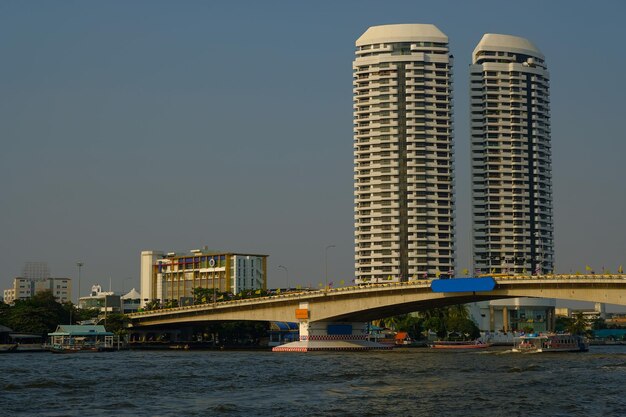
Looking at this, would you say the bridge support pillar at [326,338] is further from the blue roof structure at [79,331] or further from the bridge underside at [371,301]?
the blue roof structure at [79,331]

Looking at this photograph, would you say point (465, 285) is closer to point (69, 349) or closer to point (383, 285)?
point (383, 285)

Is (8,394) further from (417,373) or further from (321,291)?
(321,291)

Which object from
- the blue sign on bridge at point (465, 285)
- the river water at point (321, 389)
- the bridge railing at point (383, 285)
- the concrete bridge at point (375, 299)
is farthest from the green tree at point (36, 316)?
the blue sign on bridge at point (465, 285)

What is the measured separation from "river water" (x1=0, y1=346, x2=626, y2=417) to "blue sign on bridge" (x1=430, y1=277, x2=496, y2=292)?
72.2 ft

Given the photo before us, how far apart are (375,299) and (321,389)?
7121cm

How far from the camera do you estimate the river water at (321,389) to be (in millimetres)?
61500

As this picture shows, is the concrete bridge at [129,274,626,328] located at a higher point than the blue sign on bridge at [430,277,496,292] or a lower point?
lower

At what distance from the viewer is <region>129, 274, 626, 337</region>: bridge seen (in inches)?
4988

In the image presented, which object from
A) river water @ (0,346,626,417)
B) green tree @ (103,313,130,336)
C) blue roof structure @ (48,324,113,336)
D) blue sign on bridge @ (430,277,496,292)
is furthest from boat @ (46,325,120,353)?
blue sign on bridge @ (430,277,496,292)

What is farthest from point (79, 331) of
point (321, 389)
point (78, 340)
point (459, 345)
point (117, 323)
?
point (321, 389)

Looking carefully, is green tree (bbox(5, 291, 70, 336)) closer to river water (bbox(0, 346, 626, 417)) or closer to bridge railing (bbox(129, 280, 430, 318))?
bridge railing (bbox(129, 280, 430, 318))

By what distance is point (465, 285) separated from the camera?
134 meters

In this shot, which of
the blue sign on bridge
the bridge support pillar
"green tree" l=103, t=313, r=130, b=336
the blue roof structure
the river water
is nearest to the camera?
the river water

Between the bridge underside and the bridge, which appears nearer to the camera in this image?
the bridge
